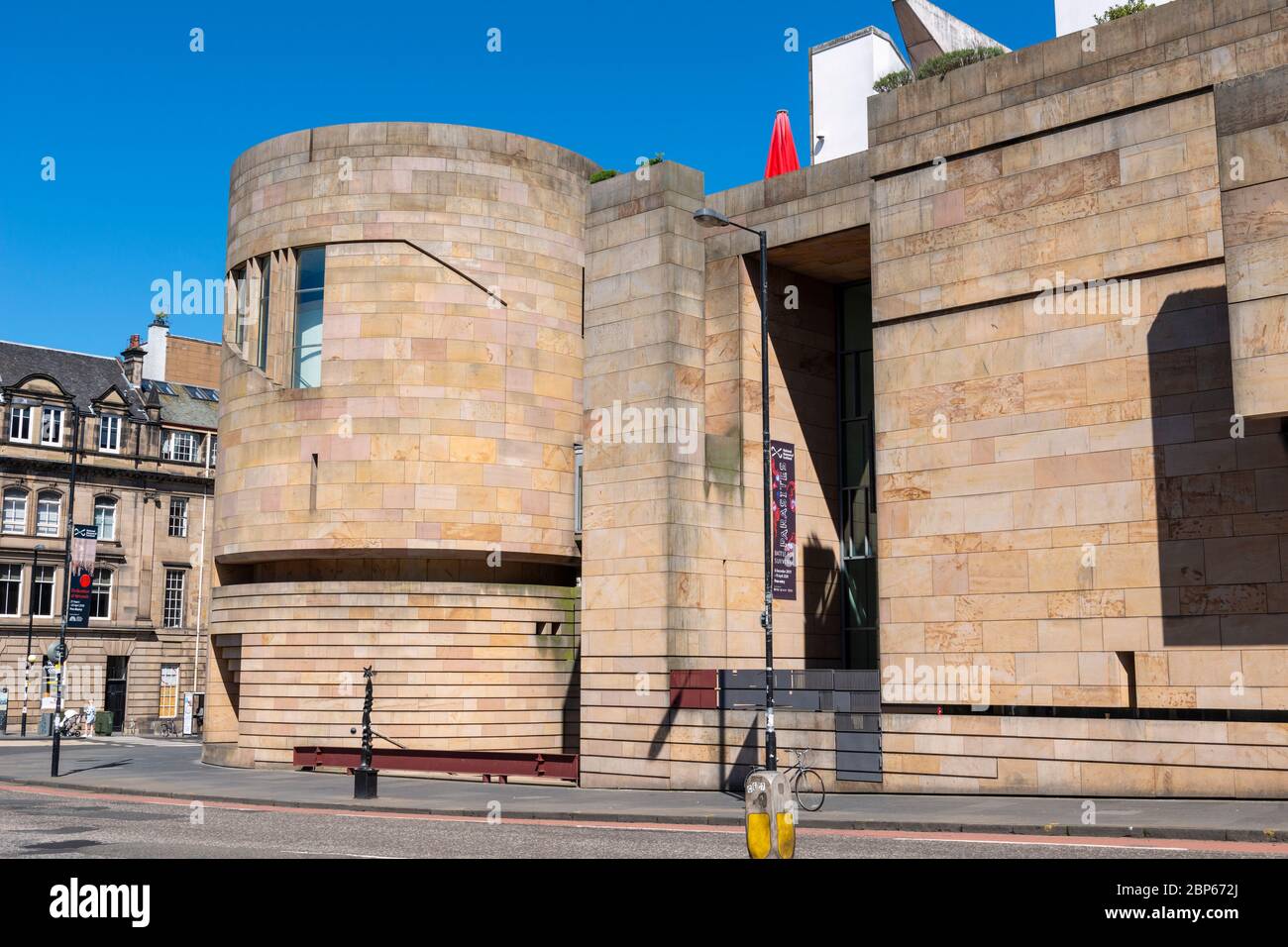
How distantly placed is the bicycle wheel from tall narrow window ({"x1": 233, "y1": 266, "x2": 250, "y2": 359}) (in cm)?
2408

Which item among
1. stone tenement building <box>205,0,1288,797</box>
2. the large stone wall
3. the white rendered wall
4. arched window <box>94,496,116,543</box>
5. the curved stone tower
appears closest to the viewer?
the large stone wall

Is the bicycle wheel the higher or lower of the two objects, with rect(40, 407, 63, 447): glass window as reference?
lower

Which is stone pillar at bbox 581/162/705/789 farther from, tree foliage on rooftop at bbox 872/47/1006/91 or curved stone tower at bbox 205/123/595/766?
curved stone tower at bbox 205/123/595/766

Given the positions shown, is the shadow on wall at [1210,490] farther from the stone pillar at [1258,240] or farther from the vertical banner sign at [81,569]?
the vertical banner sign at [81,569]

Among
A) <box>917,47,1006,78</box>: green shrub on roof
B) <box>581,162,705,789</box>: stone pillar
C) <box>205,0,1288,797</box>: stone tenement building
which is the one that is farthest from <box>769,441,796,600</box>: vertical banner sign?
<box>917,47,1006,78</box>: green shrub on roof

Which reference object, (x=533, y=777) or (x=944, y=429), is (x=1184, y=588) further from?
(x=533, y=777)

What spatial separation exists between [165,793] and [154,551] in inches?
2031

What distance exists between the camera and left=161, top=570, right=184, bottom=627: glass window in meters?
77.2

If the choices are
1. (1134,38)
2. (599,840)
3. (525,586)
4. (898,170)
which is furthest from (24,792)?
(1134,38)

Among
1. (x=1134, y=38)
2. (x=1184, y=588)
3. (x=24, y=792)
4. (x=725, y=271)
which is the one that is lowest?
(x=24, y=792)

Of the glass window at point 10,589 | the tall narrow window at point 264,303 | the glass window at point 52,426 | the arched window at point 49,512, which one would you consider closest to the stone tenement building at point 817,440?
the tall narrow window at point 264,303

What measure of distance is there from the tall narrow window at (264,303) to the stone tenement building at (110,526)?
119 feet
